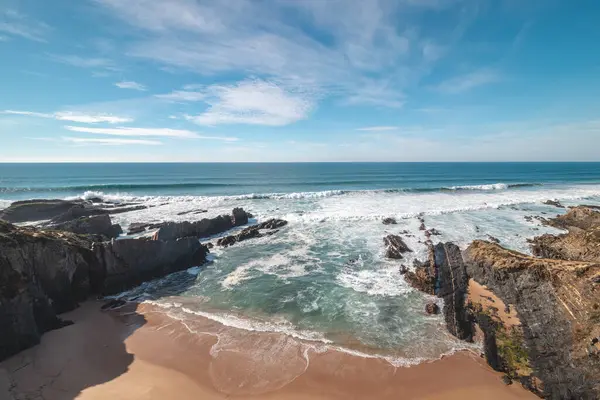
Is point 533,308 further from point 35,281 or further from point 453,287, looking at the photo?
point 35,281

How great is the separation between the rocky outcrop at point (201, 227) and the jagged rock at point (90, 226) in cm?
378

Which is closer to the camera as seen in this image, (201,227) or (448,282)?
(448,282)

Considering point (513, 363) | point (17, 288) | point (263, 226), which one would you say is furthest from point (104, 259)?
point (513, 363)

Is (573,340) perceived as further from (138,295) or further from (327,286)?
(138,295)

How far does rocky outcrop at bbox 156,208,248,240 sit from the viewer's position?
20891mm

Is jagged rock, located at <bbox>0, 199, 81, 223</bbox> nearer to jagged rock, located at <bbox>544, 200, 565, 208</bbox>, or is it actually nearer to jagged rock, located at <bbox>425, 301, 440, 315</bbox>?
jagged rock, located at <bbox>425, 301, 440, 315</bbox>

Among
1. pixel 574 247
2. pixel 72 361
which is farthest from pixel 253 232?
pixel 574 247

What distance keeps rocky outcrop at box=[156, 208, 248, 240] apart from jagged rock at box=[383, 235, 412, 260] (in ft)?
42.7

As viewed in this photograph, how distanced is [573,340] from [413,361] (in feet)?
14.1

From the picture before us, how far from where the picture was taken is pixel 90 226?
21.2m

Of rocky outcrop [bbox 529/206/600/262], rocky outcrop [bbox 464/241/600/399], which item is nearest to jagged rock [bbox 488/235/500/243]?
rocky outcrop [bbox 529/206/600/262]

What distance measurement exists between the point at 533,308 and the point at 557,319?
1.17 m

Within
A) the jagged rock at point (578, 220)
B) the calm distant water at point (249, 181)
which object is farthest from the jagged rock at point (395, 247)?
the calm distant water at point (249, 181)

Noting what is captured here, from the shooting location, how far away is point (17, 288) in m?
9.49
